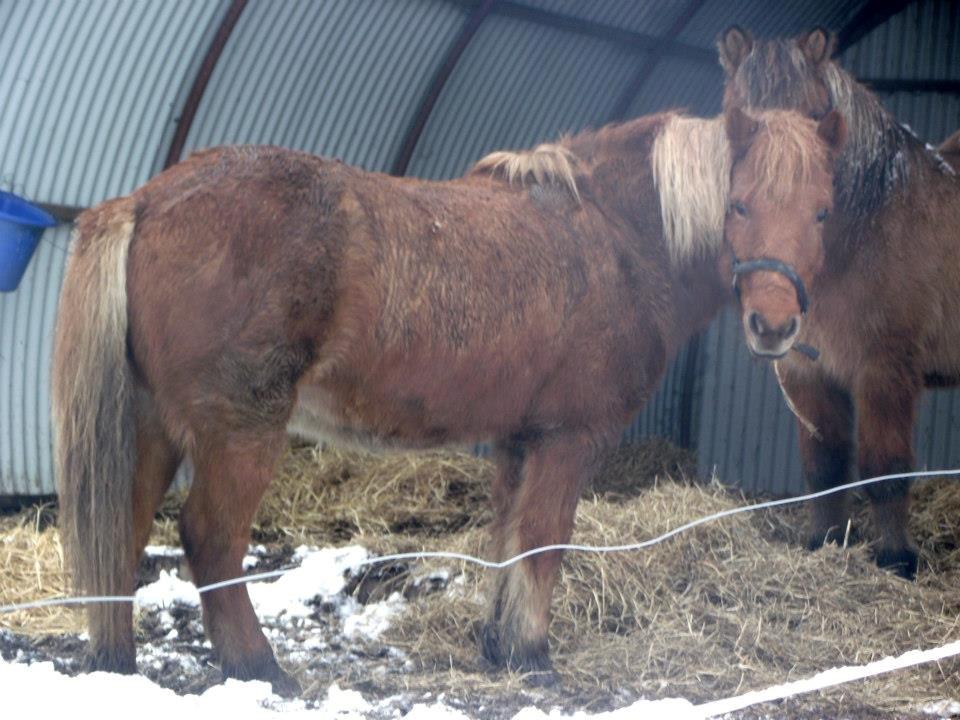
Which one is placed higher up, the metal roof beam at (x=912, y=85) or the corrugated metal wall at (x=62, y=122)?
the metal roof beam at (x=912, y=85)

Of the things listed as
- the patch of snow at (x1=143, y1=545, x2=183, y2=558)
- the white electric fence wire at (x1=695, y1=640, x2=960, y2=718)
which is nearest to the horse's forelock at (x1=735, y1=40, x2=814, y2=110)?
the white electric fence wire at (x1=695, y1=640, x2=960, y2=718)

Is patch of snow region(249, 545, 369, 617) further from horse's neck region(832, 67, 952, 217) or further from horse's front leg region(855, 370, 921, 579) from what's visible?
horse's neck region(832, 67, 952, 217)

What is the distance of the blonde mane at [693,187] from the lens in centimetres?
438

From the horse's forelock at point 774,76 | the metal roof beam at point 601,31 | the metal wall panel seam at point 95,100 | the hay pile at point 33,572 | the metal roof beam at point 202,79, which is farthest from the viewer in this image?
the metal roof beam at point 601,31

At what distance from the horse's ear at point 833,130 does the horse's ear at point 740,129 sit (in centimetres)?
32

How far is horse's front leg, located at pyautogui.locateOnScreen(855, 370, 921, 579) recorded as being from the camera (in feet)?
17.7

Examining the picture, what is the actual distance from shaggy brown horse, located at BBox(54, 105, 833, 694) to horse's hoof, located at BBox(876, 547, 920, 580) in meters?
1.60

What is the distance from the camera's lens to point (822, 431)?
19.3 feet

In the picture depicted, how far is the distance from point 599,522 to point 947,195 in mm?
2384

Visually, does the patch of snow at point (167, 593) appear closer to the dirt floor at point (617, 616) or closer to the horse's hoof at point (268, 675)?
the dirt floor at point (617, 616)

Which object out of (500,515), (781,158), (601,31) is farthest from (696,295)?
(601,31)

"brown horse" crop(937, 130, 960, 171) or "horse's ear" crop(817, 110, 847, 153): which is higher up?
"brown horse" crop(937, 130, 960, 171)

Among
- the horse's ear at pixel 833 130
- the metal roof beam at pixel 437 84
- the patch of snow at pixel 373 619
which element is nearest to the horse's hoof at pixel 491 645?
the patch of snow at pixel 373 619

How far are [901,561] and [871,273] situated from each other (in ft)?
4.28
